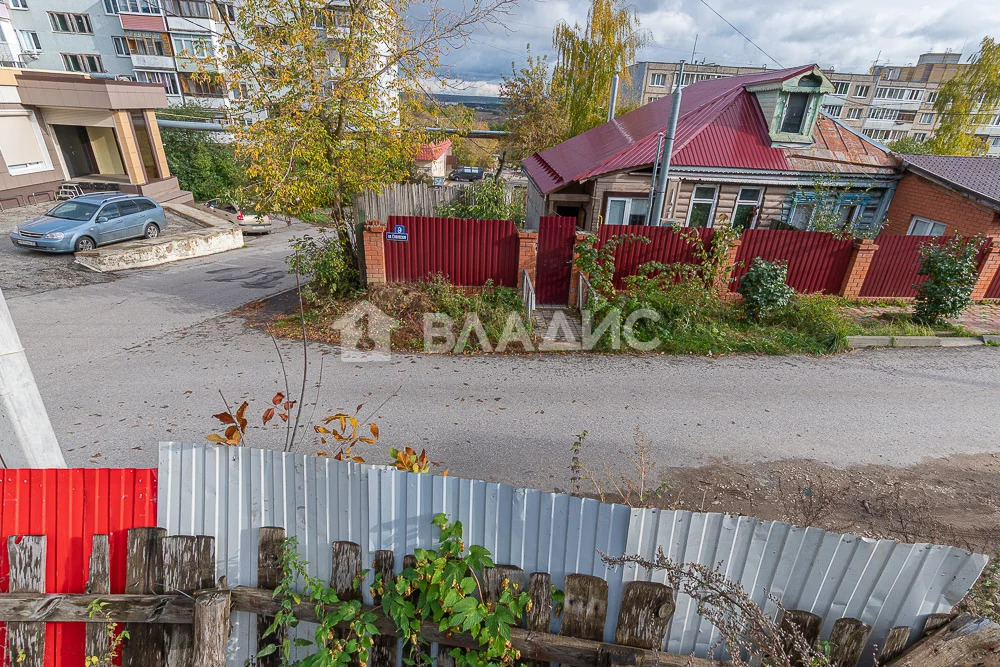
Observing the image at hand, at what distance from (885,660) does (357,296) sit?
31.2 ft

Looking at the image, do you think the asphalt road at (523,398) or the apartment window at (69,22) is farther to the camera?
the apartment window at (69,22)

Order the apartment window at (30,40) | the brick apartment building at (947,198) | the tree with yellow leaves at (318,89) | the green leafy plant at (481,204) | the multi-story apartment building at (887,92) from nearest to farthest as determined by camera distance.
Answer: the tree with yellow leaves at (318,89)
the brick apartment building at (947,198)
the green leafy plant at (481,204)
the apartment window at (30,40)
the multi-story apartment building at (887,92)

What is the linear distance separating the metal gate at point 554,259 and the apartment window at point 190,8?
38.5 metres

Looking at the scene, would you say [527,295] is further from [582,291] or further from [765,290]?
[765,290]

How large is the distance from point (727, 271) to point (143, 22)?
149ft

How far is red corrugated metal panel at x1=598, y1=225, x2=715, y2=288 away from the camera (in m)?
10.1

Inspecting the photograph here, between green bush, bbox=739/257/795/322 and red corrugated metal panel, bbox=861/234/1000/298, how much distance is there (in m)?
2.74

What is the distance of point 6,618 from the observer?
2.81 m

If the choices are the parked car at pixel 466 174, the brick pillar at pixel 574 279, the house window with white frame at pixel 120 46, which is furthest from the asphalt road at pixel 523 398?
the house window with white frame at pixel 120 46

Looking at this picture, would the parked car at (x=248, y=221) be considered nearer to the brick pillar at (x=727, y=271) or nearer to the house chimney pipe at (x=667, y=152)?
the house chimney pipe at (x=667, y=152)

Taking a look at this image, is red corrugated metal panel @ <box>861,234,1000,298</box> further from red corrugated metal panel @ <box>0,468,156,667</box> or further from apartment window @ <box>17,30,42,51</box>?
apartment window @ <box>17,30,42,51</box>

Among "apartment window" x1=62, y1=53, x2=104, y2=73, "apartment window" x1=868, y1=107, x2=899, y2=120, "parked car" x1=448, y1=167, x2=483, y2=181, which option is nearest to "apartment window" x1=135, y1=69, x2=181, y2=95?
"apartment window" x1=62, y1=53, x2=104, y2=73

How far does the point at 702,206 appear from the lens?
13930 millimetres

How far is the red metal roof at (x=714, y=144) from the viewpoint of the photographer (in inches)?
518
